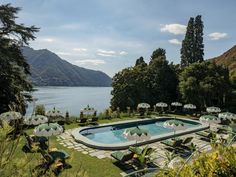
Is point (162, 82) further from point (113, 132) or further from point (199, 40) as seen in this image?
point (113, 132)

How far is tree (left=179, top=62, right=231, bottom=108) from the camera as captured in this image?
27.8 metres

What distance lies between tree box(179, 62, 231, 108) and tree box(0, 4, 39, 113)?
1871cm

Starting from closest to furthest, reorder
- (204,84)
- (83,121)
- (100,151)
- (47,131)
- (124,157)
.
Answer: (124,157) → (47,131) → (100,151) → (83,121) → (204,84)

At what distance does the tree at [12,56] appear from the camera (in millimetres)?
17797

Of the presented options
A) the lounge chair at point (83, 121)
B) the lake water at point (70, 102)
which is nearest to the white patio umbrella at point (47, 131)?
the lounge chair at point (83, 121)

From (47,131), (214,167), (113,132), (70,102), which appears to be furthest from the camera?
(70,102)

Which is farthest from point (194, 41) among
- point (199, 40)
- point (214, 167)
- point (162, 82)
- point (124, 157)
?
point (214, 167)

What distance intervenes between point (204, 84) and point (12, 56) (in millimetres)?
21276

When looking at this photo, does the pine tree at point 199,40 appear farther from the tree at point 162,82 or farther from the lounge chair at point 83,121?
the lounge chair at point 83,121

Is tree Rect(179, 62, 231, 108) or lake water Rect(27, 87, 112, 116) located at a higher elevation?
tree Rect(179, 62, 231, 108)

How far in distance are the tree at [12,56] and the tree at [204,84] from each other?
18710mm

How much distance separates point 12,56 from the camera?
17844 millimetres

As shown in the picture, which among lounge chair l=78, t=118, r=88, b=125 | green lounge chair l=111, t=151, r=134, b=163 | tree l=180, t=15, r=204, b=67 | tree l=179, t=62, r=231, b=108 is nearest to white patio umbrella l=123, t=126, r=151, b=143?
green lounge chair l=111, t=151, r=134, b=163

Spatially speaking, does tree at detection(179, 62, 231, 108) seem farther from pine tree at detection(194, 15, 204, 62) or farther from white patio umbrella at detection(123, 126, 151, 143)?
white patio umbrella at detection(123, 126, 151, 143)
